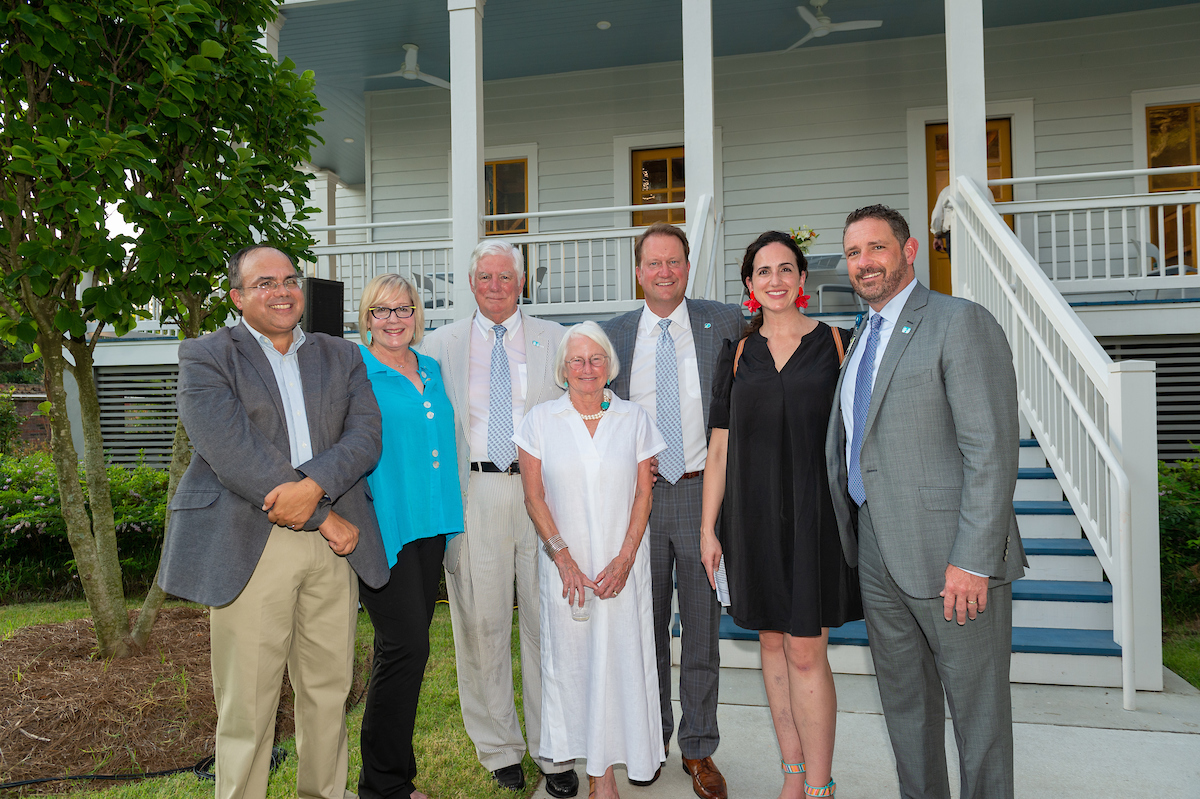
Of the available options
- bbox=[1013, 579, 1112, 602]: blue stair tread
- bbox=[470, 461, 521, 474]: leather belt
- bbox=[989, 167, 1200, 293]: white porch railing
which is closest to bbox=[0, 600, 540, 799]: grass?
bbox=[470, 461, 521, 474]: leather belt

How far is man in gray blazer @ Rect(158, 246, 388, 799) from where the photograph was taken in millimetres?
2215

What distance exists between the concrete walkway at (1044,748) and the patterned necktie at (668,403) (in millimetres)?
1203

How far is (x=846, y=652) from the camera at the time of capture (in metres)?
4.14

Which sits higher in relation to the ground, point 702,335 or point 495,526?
point 702,335

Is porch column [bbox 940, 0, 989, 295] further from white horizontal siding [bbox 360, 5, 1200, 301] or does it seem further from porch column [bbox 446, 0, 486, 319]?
porch column [bbox 446, 0, 486, 319]

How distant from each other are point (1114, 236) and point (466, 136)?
6.58 meters

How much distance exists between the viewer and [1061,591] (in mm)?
4152

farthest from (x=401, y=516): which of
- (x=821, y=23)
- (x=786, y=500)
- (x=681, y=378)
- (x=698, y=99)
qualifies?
(x=821, y=23)

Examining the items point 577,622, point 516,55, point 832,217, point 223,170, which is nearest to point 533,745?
point 577,622

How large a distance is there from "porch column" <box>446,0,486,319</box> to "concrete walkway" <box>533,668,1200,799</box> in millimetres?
4486

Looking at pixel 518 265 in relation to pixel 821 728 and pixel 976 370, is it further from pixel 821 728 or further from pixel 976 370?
pixel 821 728

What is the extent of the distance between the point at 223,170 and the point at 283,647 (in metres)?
2.71

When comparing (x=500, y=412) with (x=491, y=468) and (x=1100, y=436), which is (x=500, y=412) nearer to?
(x=491, y=468)

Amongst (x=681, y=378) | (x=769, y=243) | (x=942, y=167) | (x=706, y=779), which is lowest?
(x=706, y=779)
